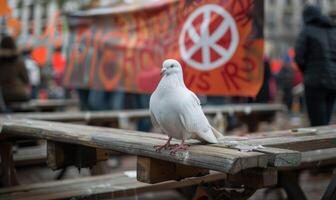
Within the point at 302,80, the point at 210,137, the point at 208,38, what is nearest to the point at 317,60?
the point at 208,38

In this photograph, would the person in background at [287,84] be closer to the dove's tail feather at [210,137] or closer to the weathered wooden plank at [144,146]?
the weathered wooden plank at [144,146]

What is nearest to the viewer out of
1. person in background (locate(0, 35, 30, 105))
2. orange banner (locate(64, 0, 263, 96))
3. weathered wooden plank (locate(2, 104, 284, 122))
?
orange banner (locate(64, 0, 263, 96))

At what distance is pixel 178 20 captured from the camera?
561 cm

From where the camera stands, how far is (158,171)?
2.92 m

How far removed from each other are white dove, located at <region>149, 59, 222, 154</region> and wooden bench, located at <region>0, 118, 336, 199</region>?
0.23 ft

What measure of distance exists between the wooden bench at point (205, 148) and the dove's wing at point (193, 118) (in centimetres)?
7

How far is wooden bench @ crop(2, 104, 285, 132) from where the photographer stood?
Answer: 577cm

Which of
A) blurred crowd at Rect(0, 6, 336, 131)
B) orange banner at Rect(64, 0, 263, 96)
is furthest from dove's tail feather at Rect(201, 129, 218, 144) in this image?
blurred crowd at Rect(0, 6, 336, 131)

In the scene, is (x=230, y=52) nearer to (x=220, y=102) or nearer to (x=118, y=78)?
(x=118, y=78)

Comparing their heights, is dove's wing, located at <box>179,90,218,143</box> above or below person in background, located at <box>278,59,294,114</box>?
above

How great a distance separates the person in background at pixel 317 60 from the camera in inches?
231

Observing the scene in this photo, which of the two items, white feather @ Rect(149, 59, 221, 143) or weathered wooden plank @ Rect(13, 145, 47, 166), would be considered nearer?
white feather @ Rect(149, 59, 221, 143)

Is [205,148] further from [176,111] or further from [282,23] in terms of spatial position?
[282,23]

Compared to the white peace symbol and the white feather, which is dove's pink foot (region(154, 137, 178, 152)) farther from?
the white peace symbol
